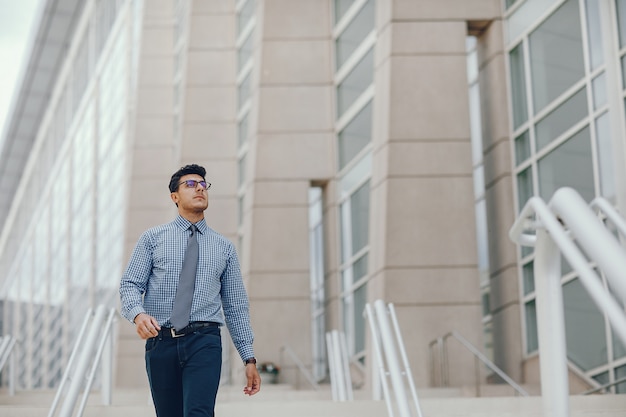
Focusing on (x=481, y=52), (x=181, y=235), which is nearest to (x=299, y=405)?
(x=181, y=235)

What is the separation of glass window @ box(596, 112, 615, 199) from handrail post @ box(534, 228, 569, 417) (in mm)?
8202

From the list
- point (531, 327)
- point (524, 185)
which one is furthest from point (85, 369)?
point (524, 185)

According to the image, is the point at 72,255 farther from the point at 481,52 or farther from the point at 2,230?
the point at 481,52

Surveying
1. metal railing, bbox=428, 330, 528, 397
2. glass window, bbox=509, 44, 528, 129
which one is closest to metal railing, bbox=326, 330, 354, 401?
metal railing, bbox=428, 330, 528, 397

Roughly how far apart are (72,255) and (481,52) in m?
38.7

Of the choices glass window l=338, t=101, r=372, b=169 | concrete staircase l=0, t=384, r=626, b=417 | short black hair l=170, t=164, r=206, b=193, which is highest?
glass window l=338, t=101, r=372, b=169

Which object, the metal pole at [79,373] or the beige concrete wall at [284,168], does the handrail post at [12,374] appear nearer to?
the metal pole at [79,373]

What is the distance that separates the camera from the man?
198 inches

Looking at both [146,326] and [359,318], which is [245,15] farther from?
[146,326]

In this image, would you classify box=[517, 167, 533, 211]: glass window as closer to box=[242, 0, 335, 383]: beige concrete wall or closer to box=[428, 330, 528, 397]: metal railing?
box=[428, 330, 528, 397]: metal railing

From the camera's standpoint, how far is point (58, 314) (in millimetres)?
54656

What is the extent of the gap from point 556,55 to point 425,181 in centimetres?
248

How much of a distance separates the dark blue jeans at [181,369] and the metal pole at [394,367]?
146cm

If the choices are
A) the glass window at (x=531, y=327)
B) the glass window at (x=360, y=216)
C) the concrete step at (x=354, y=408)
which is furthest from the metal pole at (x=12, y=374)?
the glass window at (x=360, y=216)
